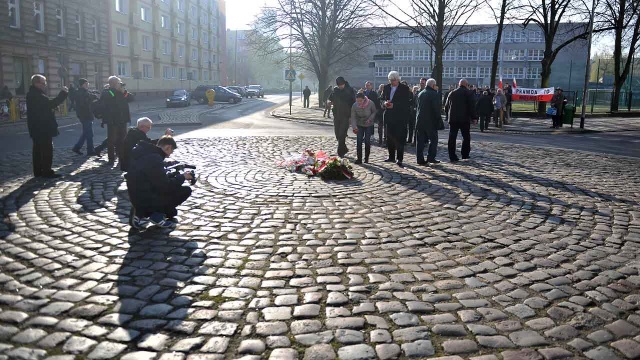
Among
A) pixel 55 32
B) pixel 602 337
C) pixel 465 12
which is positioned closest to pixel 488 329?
pixel 602 337

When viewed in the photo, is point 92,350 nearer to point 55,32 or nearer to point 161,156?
point 161,156

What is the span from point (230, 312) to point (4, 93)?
27.5 meters

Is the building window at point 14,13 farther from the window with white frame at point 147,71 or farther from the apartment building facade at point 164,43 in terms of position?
the window with white frame at point 147,71

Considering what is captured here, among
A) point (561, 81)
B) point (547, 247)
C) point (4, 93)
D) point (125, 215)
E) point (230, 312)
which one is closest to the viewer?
point (230, 312)

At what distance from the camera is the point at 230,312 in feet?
12.5

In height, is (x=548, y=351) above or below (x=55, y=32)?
below

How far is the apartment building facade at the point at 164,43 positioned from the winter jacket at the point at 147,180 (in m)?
42.1

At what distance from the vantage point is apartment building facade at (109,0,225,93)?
47781 mm

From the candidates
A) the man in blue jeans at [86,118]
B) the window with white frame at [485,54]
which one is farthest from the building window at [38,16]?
the window with white frame at [485,54]

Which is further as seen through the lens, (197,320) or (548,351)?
(197,320)

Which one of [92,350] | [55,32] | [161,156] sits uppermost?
[55,32]

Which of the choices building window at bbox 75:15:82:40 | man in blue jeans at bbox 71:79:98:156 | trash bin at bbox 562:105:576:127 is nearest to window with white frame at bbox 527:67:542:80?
trash bin at bbox 562:105:576:127

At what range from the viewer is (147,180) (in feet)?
19.2

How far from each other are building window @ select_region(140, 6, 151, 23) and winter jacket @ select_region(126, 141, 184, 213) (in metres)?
51.8
